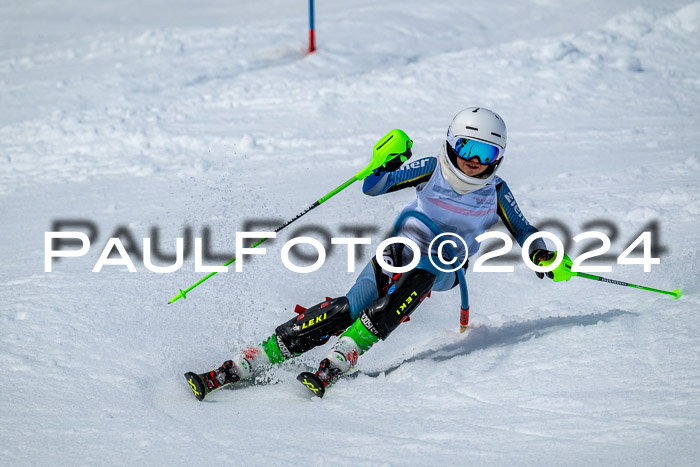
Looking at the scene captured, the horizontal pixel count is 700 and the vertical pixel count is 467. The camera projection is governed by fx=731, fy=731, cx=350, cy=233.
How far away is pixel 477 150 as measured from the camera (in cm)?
376

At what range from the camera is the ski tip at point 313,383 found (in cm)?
352

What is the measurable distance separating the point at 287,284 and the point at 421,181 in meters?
1.52

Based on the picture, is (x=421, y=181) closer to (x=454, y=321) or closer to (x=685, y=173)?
(x=454, y=321)

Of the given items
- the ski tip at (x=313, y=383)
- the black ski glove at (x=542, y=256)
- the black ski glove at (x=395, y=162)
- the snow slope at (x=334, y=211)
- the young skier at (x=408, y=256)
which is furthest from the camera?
the black ski glove at (x=542, y=256)

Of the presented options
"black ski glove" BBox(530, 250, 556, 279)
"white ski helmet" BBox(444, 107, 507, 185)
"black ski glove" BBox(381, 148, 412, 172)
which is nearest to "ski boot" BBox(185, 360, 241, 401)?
"black ski glove" BBox(381, 148, 412, 172)

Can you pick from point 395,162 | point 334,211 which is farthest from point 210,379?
point 334,211

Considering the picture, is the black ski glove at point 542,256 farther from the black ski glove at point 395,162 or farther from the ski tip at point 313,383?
the ski tip at point 313,383

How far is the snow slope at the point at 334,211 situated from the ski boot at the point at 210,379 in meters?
0.07

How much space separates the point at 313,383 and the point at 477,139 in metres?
1.48

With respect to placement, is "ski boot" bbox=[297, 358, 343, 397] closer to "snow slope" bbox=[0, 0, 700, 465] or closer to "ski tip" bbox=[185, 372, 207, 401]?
"snow slope" bbox=[0, 0, 700, 465]

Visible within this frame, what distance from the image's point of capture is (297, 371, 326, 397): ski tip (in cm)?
352

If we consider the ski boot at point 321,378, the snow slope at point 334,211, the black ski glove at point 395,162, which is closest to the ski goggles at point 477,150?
the black ski glove at point 395,162

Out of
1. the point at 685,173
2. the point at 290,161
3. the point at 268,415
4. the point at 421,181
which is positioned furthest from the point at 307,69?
the point at 268,415

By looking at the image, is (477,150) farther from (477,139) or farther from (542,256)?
(542,256)
